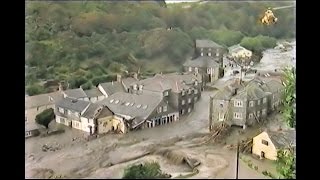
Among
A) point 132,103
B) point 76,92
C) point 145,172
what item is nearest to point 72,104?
point 76,92

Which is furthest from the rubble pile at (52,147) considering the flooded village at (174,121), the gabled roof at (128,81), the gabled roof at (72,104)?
the gabled roof at (128,81)

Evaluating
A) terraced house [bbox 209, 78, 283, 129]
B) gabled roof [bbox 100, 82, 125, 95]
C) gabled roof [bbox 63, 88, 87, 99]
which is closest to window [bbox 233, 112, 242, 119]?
terraced house [bbox 209, 78, 283, 129]

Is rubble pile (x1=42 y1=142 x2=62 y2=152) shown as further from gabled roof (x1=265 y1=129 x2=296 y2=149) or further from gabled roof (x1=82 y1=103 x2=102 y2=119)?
gabled roof (x1=265 y1=129 x2=296 y2=149)

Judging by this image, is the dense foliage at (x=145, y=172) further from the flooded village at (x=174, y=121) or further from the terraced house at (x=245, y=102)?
the terraced house at (x=245, y=102)

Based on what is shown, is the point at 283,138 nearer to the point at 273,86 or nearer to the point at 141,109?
the point at 273,86

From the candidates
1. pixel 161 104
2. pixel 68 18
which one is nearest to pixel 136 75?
pixel 161 104

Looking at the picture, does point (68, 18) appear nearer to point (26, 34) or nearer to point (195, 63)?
point (26, 34)
